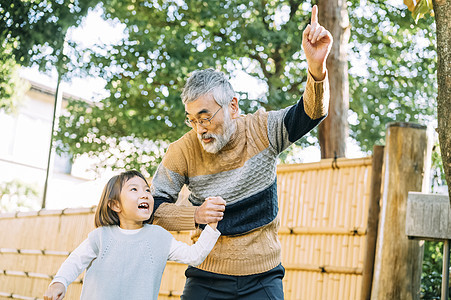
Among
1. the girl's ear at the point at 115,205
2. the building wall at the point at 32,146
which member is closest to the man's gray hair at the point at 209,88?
the girl's ear at the point at 115,205

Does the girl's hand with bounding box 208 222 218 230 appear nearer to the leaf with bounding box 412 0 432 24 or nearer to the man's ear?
the man's ear

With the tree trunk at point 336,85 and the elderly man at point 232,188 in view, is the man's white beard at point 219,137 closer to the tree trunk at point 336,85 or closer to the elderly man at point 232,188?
the elderly man at point 232,188

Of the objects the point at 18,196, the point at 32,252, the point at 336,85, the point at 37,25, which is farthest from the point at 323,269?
the point at 18,196

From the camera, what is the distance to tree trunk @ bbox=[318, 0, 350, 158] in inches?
311

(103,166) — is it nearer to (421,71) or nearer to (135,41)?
(135,41)

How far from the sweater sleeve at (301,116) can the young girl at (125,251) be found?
454 millimetres

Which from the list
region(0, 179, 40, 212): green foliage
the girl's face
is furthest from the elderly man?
region(0, 179, 40, 212): green foliage

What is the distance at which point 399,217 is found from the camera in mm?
4277

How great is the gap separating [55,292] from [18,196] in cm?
1863

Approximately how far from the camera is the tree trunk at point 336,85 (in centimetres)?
790

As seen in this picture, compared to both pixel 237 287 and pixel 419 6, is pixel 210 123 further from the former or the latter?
pixel 419 6

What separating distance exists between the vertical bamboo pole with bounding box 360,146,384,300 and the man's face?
233cm

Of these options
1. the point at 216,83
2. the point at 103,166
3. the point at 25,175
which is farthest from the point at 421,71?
the point at 25,175

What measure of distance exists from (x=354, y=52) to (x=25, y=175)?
14867 millimetres
